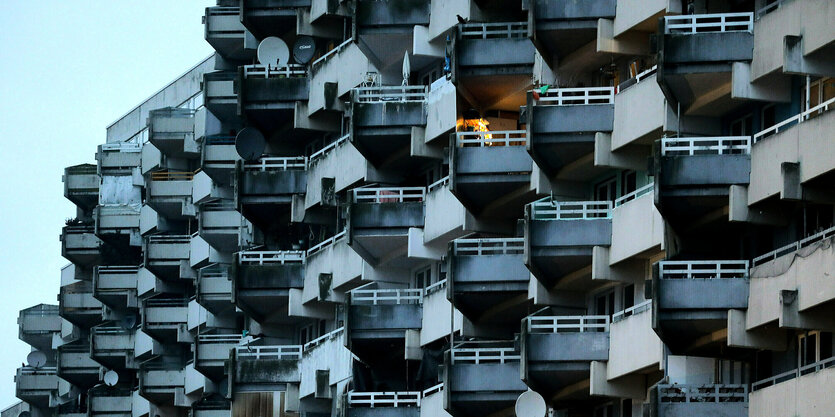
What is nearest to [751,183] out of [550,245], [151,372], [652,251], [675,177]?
[675,177]

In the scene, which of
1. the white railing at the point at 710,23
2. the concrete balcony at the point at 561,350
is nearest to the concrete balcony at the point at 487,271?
the concrete balcony at the point at 561,350

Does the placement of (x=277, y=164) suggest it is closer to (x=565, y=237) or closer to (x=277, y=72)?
(x=277, y=72)

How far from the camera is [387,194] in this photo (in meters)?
76.9

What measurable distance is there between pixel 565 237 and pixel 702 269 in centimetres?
759

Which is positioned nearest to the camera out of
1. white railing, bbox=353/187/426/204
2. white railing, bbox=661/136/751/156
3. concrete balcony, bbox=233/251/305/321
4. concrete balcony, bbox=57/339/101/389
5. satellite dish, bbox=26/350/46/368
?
white railing, bbox=661/136/751/156

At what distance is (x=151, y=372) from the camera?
351 ft

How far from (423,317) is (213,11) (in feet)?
85.8

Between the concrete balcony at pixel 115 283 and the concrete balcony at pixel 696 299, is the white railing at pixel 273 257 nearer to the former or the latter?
the concrete balcony at pixel 696 299

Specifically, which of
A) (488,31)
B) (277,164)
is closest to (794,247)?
(488,31)

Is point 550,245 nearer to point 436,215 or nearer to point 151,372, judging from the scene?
point 436,215

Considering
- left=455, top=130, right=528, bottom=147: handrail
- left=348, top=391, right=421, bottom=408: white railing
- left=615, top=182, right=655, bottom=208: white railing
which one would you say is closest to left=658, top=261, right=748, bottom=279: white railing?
left=615, top=182, right=655, bottom=208: white railing

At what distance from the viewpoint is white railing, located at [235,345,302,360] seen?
84625 mm

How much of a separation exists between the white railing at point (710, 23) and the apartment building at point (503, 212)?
11 centimetres

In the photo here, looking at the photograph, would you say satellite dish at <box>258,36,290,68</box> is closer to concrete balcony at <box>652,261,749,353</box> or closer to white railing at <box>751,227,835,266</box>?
concrete balcony at <box>652,261,749,353</box>
